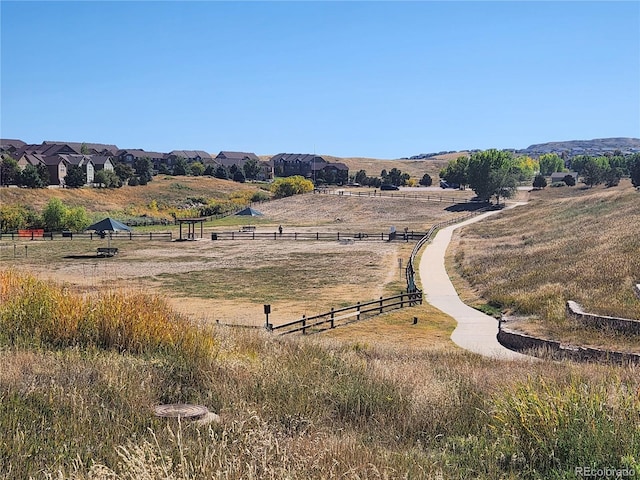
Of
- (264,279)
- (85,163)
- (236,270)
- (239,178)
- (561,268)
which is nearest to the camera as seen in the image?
(561,268)

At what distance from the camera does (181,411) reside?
7.37 meters

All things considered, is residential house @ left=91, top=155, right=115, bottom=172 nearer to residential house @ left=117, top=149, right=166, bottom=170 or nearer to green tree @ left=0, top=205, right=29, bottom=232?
residential house @ left=117, top=149, right=166, bottom=170

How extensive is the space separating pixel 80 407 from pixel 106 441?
0.87 m

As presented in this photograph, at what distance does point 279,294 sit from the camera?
114 ft

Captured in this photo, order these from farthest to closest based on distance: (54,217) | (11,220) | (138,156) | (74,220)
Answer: (138,156) → (74,220) → (11,220) → (54,217)

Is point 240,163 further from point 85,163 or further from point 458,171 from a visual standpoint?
point 458,171

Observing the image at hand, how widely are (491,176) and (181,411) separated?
98.3 meters

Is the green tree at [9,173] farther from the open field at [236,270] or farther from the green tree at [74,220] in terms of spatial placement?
the open field at [236,270]

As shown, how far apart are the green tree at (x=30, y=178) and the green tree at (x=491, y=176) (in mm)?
69748

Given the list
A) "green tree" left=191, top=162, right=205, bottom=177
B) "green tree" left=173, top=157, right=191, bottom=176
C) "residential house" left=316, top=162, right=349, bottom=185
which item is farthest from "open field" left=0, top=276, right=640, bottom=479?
"residential house" left=316, top=162, right=349, bottom=185

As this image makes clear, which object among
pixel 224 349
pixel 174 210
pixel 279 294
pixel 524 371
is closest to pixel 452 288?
pixel 279 294

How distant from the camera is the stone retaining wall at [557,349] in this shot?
58.5 feet

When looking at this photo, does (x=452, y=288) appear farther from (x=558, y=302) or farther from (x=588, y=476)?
(x=588, y=476)

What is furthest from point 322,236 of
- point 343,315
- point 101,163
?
point 101,163
